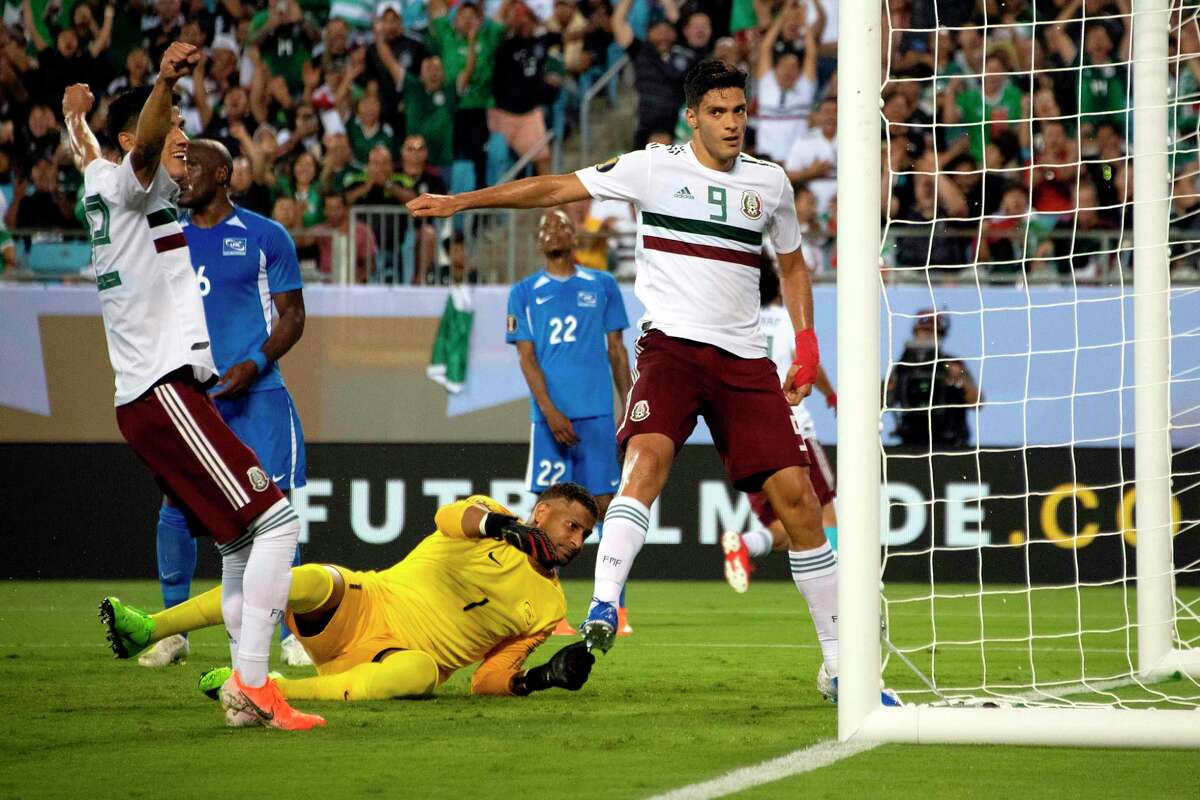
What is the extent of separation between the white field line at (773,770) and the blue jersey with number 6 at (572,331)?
4.41m

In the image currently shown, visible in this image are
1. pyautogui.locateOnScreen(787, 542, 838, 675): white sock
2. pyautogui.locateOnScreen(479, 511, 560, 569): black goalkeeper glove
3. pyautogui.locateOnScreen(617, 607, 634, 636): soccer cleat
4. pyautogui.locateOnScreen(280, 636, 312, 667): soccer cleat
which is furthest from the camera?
pyautogui.locateOnScreen(617, 607, 634, 636): soccer cleat

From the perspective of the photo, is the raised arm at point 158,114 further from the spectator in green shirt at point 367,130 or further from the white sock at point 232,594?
the spectator in green shirt at point 367,130

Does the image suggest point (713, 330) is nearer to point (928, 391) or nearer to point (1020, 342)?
point (928, 391)

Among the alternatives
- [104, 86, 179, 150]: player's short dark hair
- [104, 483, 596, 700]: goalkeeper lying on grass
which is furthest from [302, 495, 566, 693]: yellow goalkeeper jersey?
[104, 86, 179, 150]: player's short dark hair

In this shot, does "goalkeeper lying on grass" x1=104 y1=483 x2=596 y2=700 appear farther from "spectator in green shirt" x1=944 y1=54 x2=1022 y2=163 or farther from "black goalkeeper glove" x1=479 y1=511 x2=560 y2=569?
"spectator in green shirt" x1=944 y1=54 x2=1022 y2=163

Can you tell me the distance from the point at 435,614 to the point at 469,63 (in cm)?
978

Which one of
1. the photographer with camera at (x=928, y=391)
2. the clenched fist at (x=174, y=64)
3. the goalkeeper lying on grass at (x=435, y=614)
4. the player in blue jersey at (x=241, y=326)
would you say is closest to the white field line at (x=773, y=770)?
the goalkeeper lying on grass at (x=435, y=614)

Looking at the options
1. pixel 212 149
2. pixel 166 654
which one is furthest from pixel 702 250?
pixel 166 654

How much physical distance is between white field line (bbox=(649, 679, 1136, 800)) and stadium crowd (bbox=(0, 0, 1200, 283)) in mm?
8414

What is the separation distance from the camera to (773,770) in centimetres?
421

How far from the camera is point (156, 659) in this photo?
6754mm

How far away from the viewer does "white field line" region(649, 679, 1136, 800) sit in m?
3.87

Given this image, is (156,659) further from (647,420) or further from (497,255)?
(497,255)

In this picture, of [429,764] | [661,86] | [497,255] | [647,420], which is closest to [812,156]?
[661,86]
